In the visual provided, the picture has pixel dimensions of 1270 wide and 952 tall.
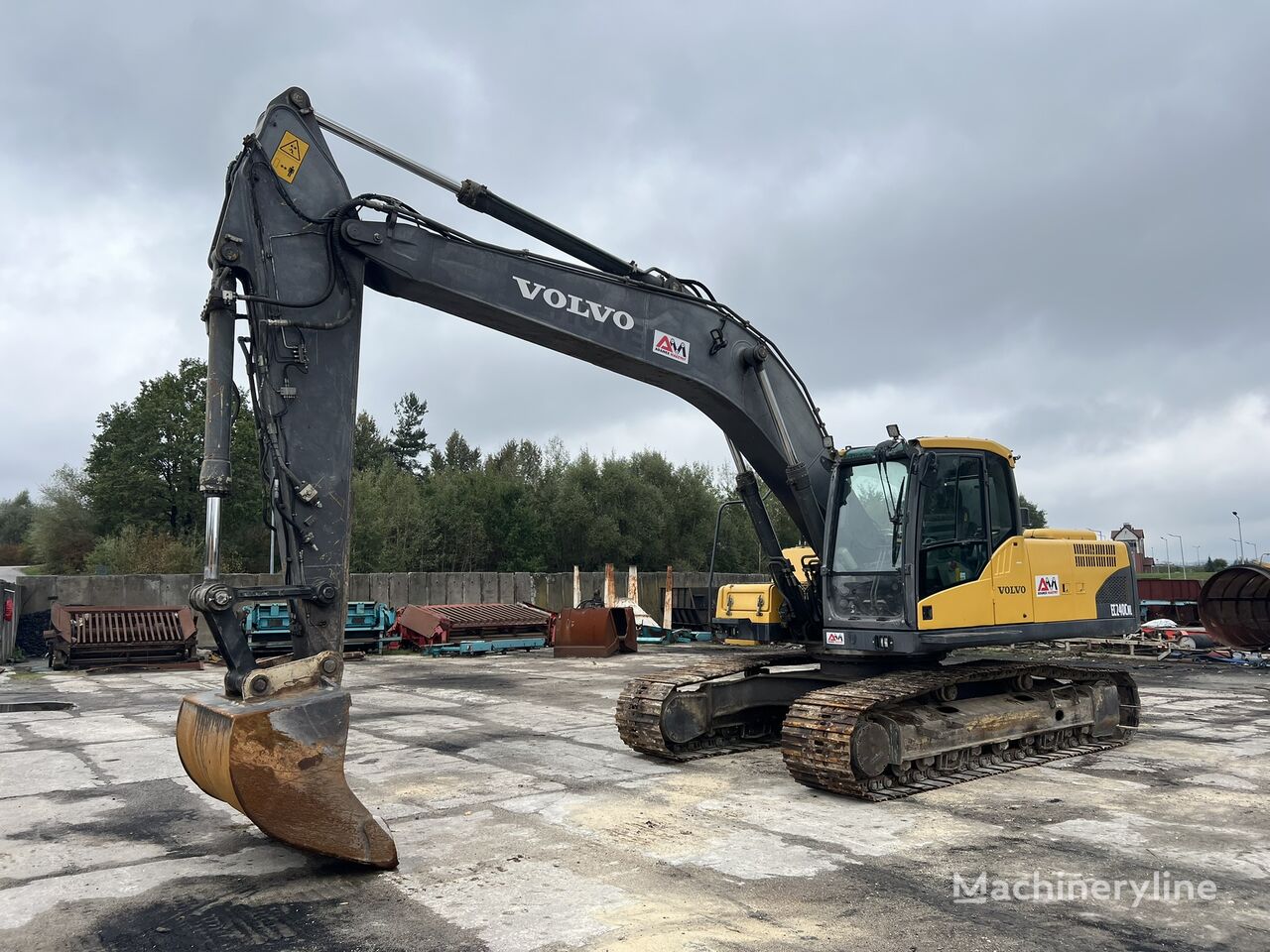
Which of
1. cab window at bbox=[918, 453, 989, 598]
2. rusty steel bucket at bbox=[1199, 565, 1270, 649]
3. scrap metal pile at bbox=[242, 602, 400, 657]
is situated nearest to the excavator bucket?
cab window at bbox=[918, 453, 989, 598]

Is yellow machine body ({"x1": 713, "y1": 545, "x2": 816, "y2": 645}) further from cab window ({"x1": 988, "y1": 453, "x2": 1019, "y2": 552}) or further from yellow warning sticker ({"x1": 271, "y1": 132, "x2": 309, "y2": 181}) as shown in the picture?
yellow warning sticker ({"x1": 271, "y1": 132, "x2": 309, "y2": 181})

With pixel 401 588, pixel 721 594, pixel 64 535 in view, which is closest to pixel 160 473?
pixel 64 535

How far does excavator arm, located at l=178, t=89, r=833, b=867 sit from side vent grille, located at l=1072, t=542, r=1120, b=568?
2.49m

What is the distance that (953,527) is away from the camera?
8.01 metres

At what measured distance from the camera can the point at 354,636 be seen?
22.3m

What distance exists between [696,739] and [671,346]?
373 centimetres

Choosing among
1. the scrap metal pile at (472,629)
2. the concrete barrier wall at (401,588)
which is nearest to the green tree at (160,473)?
the concrete barrier wall at (401,588)

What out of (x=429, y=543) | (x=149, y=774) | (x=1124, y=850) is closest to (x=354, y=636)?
(x=149, y=774)

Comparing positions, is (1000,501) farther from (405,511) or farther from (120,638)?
(405,511)

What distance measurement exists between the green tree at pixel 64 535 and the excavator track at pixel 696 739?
4102 cm

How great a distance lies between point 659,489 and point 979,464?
39.5m

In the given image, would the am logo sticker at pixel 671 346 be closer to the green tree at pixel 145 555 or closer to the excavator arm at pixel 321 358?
the excavator arm at pixel 321 358

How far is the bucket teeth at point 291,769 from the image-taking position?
4.87 metres

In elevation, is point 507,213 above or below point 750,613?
above
